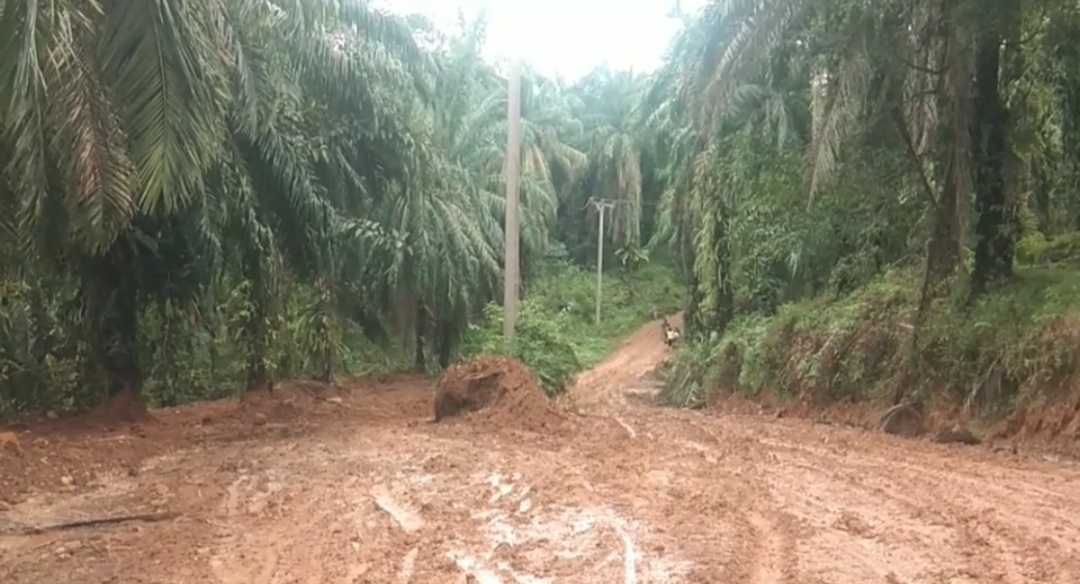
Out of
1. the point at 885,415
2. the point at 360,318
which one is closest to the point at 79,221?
the point at 885,415

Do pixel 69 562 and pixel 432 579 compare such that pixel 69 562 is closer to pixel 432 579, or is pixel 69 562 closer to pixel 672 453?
pixel 432 579

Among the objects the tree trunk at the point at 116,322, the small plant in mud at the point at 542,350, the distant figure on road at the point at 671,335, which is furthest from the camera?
the distant figure on road at the point at 671,335

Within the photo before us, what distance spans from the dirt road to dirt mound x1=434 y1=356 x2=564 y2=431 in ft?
4.71

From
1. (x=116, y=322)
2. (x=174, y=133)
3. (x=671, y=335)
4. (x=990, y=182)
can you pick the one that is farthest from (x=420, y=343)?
(x=174, y=133)

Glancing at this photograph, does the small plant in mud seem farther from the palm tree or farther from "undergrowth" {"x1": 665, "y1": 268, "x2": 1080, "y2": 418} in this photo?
the palm tree

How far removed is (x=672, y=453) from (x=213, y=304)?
795 centimetres

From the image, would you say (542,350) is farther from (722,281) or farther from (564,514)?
(564,514)

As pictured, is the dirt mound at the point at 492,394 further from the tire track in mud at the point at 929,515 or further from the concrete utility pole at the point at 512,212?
the tire track in mud at the point at 929,515

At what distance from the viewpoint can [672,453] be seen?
10.7 m

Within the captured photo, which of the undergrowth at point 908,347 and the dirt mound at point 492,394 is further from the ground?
the undergrowth at point 908,347

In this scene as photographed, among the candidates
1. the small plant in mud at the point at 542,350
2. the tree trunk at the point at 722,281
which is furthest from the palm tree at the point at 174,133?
the tree trunk at the point at 722,281

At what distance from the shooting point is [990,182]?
528 inches

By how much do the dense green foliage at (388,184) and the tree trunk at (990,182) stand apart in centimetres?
3

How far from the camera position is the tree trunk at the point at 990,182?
13.3 meters
